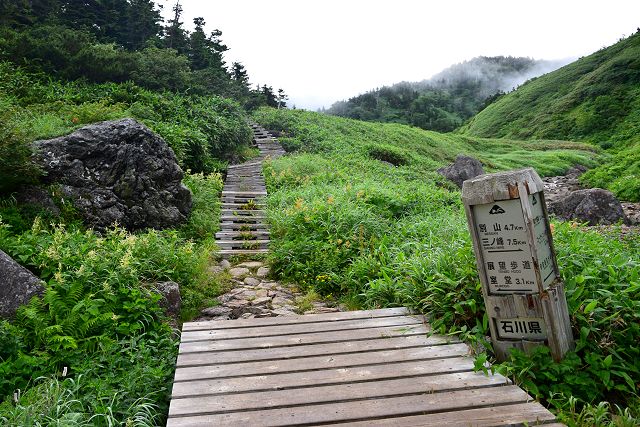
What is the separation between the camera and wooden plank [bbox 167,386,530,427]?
2.89 metres

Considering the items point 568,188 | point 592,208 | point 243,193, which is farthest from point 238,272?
point 568,188

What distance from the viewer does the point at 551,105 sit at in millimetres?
58531

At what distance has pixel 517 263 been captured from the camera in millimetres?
3598

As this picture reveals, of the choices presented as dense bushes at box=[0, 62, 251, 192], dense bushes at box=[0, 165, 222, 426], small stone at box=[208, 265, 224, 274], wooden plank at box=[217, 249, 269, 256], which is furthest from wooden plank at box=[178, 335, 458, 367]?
dense bushes at box=[0, 62, 251, 192]

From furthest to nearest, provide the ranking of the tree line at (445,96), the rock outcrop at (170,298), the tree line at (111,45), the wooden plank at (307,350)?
the tree line at (445,96) < the tree line at (111,45) < the rock outcrop at (170,298) < the wooden plank at (307,350)

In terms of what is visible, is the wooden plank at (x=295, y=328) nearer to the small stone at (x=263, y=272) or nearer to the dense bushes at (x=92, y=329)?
the dense bushes at (x=92, y=329)

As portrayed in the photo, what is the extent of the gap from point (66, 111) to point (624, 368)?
1294 cm

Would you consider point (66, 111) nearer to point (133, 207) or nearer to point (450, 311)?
point (133, 207)

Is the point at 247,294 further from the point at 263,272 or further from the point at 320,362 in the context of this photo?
the point at 320,362

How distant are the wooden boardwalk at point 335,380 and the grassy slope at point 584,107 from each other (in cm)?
3356

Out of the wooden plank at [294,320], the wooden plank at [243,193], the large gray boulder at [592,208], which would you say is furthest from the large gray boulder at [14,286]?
the large gray boulder at [592,208]

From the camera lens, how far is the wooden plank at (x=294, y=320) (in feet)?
15.1

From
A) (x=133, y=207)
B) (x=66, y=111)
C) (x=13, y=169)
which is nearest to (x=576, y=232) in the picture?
(x=133, y=207)

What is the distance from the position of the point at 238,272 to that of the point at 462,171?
619 inches
